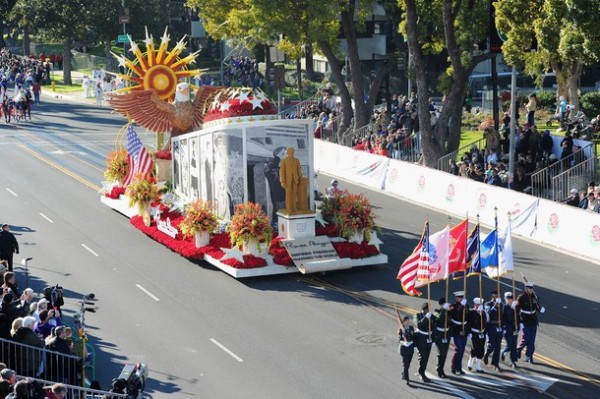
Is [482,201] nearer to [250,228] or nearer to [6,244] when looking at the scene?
[250,228]

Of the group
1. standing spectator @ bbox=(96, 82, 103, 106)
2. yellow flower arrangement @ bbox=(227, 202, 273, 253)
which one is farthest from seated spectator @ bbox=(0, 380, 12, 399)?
standing spectator @ bbox=(96, 82, 103, 106)

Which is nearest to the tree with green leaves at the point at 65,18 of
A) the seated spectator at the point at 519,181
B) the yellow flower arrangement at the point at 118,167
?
the yellow flower arrangement at the point at 118,167

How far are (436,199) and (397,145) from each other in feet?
24.2

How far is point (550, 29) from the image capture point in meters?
35.3

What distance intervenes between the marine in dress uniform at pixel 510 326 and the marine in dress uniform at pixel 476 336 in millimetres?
491

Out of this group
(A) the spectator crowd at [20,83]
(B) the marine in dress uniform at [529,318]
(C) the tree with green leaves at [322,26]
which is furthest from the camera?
(A) the spectator crowd at [20,83]

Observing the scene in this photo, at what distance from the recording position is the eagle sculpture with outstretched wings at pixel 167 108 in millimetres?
35281

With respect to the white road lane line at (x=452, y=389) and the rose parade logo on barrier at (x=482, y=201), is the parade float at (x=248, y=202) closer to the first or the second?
the rose parade logo on barrier at (x=482, y=201)

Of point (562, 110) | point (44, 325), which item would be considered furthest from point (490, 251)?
point (562, 110)

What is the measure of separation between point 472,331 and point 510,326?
0.80 m

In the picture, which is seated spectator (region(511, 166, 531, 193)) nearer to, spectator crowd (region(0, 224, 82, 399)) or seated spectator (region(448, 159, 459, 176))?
seated spectator (region(448, 159, 459, 176))

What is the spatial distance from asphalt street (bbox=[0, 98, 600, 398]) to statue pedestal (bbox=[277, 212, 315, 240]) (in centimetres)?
134

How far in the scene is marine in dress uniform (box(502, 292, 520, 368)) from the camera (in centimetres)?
2225

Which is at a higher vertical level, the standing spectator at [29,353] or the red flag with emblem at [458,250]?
the red flag with emblem at [458,250]
